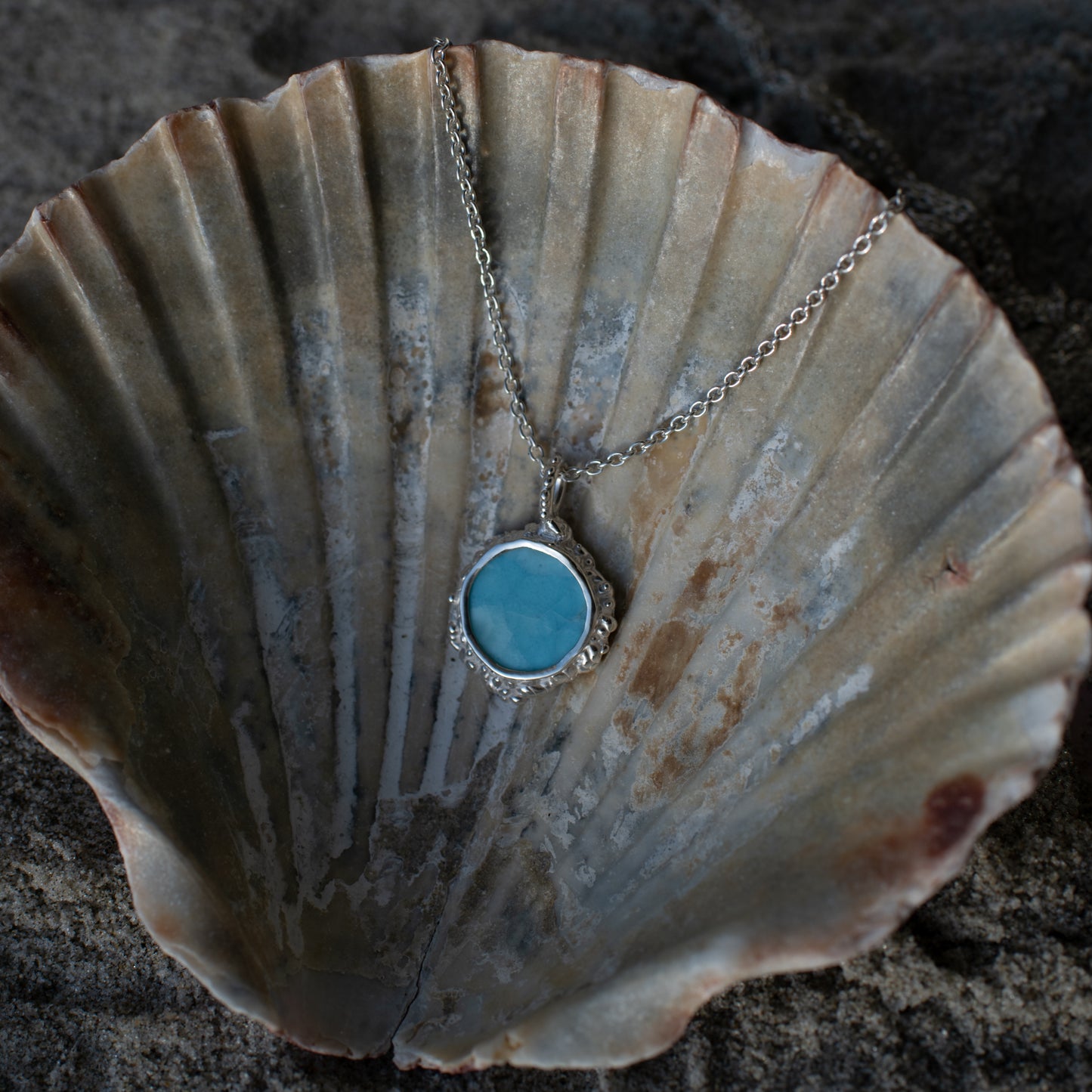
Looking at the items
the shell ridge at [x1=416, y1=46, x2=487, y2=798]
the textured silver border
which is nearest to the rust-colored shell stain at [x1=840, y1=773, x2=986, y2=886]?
the textured silver border

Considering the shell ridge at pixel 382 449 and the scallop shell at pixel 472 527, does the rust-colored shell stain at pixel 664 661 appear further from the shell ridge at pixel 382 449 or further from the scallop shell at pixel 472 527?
the shell ridge at pixel 382 449

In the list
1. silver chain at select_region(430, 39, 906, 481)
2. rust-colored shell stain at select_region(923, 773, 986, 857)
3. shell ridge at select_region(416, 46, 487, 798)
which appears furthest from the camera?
shell ridge at select_region(416, 46, 487, 798)

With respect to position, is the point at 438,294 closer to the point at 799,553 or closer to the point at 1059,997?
the point at 799,553

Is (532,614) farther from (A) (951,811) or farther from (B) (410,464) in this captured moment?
(A) (951,811)

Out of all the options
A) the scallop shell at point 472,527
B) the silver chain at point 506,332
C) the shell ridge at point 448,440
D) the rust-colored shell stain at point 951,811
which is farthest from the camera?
the shell ridge at point 448,440

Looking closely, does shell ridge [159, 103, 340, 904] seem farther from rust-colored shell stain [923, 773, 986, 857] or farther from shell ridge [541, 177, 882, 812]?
rust-colored shell stain [923, 773, 986, 857]

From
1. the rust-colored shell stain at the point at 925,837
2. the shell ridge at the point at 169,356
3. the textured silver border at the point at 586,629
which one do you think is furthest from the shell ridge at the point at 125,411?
the rust-colored shell stain at the point at 925,837

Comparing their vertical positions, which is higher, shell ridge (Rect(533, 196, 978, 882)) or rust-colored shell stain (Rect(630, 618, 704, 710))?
shell ridge (Rect(533, 196, 978, 882))

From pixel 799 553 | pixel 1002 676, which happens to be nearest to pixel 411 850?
pixel 799 553
